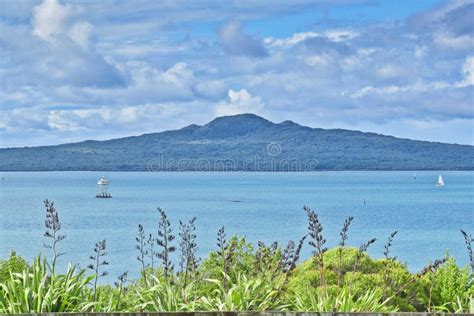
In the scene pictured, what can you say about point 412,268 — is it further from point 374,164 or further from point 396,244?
point 374,164

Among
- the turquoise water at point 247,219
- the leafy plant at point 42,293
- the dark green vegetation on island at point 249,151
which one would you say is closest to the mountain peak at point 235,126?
the dark green vegetation on island at point 249,151

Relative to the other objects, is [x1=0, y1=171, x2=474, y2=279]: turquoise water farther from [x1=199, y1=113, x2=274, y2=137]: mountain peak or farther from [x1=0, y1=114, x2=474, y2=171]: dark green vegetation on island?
[x1=199, y1=113, x2=274, y2=137]: mountain peak

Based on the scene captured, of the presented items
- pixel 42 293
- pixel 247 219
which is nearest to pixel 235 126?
pixel 247 219

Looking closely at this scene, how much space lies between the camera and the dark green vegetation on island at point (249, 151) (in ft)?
472

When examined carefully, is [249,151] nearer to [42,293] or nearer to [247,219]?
[247,219]

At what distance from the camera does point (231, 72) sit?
5571 inches

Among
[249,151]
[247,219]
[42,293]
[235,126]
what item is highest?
[235,126]

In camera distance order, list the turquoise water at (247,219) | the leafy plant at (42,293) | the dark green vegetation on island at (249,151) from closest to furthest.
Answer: the leafy plant at (42,293)
the turquoise water at (247,219)
the dark green vegetation on island at (249,151)

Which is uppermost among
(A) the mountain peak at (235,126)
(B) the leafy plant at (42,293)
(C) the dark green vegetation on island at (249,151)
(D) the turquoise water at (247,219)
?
(A) the mountain peak at (235,126)

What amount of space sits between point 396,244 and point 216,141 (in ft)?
313

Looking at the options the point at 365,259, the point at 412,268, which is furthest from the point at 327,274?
the point at 412,268

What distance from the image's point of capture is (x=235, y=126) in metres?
160

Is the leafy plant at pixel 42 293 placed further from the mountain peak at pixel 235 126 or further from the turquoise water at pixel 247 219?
the mountain peak at pixel 235 126

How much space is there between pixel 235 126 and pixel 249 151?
703 cm
